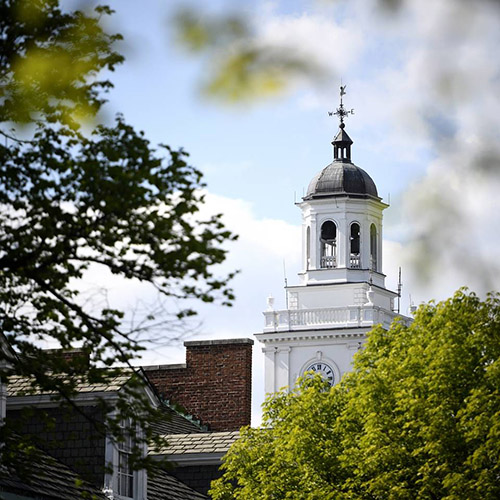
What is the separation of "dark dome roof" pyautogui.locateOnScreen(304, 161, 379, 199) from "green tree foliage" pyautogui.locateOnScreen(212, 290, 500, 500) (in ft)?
214

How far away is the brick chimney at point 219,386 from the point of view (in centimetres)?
3584

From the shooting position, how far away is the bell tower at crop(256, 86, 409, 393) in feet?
294

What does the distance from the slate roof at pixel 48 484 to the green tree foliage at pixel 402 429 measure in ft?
19.2

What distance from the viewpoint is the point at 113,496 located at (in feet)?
Result: 76.2

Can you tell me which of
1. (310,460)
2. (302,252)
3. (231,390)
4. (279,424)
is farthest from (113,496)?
(302,252)

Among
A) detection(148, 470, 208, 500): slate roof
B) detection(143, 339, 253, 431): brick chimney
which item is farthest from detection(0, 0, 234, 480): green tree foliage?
detection(143, 339, 253, 431): brick chimney

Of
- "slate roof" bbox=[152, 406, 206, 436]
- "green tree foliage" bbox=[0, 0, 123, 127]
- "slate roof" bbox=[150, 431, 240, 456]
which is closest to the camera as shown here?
"green tree foliage" bbox=[0, 0, 123, 127]

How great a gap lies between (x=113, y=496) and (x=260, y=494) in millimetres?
6421

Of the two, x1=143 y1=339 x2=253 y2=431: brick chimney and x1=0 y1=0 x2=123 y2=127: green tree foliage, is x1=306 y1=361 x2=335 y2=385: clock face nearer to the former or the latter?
x1=143 y1=339 x2=253 y2=431: brick chimney

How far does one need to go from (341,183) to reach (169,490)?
70.8 m

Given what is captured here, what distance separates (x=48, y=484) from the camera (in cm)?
2092

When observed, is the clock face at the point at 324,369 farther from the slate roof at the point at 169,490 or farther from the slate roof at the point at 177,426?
the slate roof at the point at 169,490

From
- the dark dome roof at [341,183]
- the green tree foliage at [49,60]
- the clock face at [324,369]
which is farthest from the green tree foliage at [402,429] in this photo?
the dark dome roof at [341,183]

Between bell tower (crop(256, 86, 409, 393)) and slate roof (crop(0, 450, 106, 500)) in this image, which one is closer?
slate roof (crop(0, 450, 106, 500))
